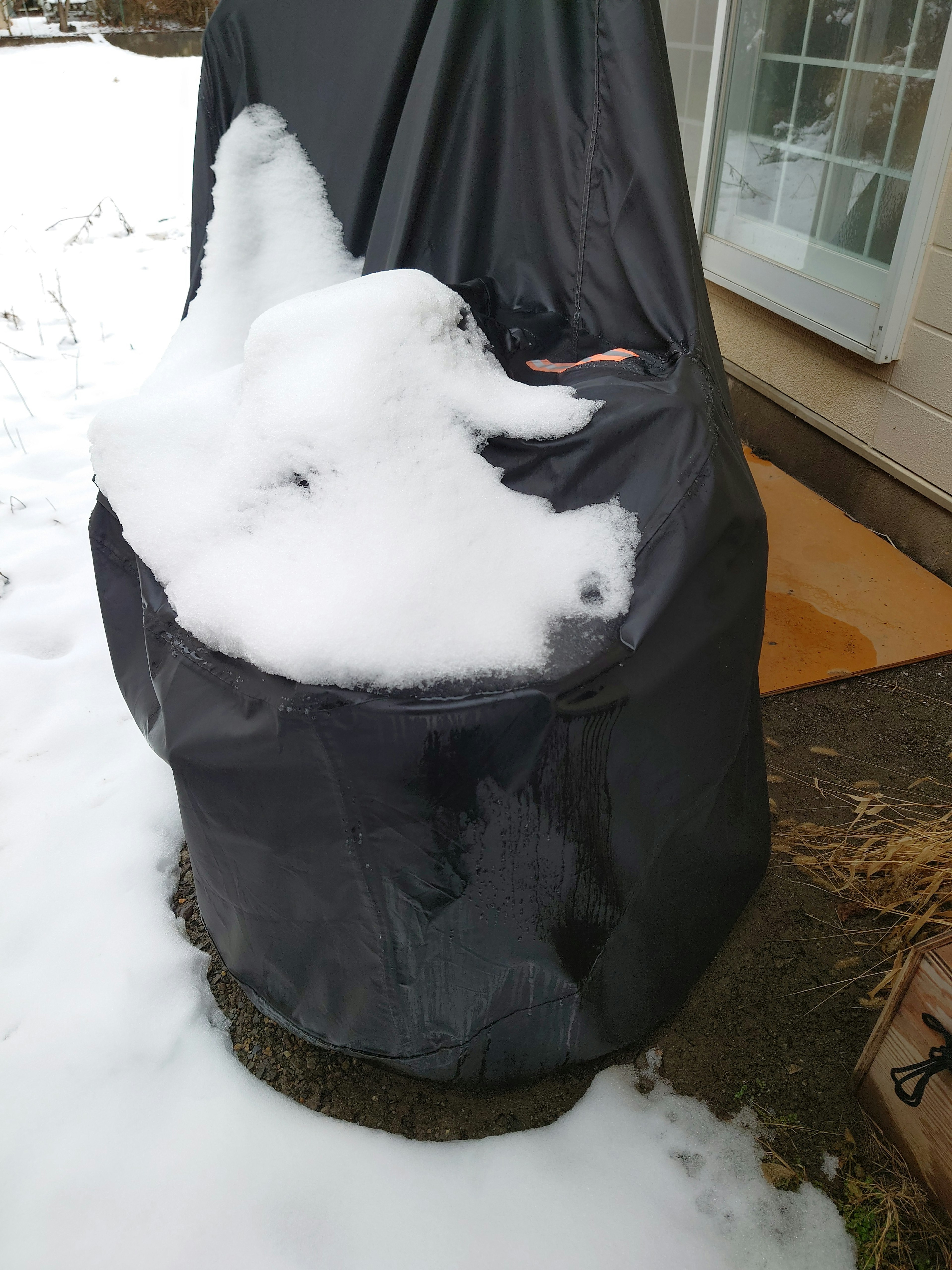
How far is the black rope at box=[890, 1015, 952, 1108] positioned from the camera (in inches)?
43.2

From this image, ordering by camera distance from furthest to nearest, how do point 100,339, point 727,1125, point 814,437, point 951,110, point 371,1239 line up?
point 100,339, point 814,437, point 951,110, point 727,1125, point 371,1239

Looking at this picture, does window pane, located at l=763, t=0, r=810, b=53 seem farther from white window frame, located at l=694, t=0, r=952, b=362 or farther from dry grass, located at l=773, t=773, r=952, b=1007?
dry grass, located at l=773, t=773, r=952, b=1007

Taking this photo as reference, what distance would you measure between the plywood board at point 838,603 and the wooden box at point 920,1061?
1.01 m

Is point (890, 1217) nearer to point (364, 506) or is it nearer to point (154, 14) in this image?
point (364, 506)

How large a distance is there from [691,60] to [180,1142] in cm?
361

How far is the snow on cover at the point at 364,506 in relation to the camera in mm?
1029

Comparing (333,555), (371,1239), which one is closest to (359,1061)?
(371,1239)

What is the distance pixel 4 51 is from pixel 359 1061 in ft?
35.4

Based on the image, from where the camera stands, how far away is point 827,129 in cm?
265

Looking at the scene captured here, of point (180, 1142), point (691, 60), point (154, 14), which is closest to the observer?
point (180, 1142)

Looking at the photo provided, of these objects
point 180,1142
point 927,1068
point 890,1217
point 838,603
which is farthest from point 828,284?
point 180,1142

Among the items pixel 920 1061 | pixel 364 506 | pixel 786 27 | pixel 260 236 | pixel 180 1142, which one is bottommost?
pixel 180 1142

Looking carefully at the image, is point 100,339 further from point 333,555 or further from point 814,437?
point 333,555

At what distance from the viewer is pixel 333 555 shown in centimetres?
107
